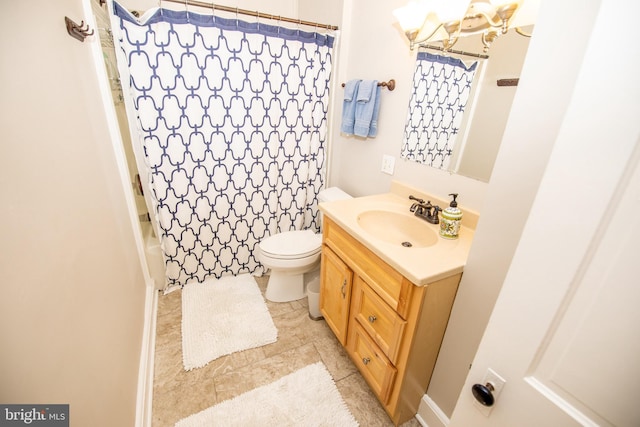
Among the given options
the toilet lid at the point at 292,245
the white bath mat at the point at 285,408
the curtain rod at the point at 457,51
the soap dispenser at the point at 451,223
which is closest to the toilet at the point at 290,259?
the toilet lid at the point at 292,245

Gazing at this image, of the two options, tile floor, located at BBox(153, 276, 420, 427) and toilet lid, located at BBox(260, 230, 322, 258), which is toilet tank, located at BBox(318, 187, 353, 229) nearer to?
toilet lid, located at BBox(260, 230, 322, 258)

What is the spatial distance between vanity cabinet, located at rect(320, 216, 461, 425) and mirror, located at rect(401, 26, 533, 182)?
22.2 inches

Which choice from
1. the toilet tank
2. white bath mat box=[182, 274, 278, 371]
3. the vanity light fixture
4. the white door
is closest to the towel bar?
the vanity light fixture

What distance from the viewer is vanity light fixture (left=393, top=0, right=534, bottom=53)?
1.02 metres

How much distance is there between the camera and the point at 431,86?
4.46 ft

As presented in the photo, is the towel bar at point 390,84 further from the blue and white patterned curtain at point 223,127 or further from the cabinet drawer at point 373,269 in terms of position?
the cabinet drawer at point 373,269

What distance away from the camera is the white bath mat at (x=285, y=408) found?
1228 millimetres

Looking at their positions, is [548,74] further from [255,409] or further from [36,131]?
[255,409]

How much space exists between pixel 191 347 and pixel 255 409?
1.87ft

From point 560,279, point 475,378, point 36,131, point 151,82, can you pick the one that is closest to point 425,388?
point 475,378

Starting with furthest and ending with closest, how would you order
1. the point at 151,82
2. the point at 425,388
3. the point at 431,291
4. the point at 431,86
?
the point at 151,82, the point at 431,86, the point at 425,388, the point at 431,291

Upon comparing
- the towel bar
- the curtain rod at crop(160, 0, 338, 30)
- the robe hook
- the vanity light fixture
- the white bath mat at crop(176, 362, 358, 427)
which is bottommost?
the white bath mat at crop(176, 362, 358, 427)

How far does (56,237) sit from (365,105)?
5.25 feet

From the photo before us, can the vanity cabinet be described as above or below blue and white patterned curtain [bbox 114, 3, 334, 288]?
below
